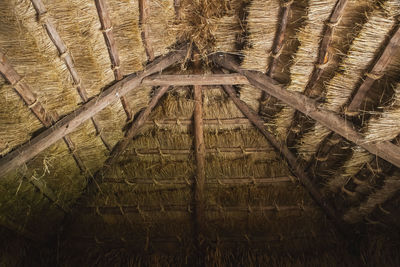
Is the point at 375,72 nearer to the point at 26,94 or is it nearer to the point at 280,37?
the point at 280,37

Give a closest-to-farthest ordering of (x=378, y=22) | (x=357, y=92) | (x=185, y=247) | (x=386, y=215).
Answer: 1. (x=378, y=22)
2. (x=357, y=92)
3. (x=386, y=215)
4. (x=185, y=247)

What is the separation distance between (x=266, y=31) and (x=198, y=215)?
2.24 m

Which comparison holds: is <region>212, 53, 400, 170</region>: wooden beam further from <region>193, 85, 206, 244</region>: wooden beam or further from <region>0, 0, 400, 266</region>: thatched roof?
<region>193, 85, 206, 244</region>: wooden beam

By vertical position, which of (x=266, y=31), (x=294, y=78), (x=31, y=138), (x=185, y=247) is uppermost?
(x=266, y=31)

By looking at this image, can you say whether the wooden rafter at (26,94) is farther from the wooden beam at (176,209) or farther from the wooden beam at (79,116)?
the wooden beam at (176,209)

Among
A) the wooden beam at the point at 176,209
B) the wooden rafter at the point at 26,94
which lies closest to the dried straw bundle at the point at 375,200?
the wooden beam at the point at 176,209

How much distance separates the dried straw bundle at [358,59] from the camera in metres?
2.28

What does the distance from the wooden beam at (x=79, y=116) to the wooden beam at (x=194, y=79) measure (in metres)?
0.08

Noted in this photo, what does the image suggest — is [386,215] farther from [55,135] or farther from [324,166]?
[55,135]

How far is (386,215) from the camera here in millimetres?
3580

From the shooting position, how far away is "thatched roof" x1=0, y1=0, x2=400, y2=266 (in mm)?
2568

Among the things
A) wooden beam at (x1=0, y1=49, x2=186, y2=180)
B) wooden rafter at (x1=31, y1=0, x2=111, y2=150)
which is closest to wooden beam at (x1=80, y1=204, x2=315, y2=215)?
wooden beam at (x1=0, y1=49, x2=186, y2=180)

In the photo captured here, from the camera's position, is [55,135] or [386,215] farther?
[386,215]

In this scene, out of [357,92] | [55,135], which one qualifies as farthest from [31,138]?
[357,92]
